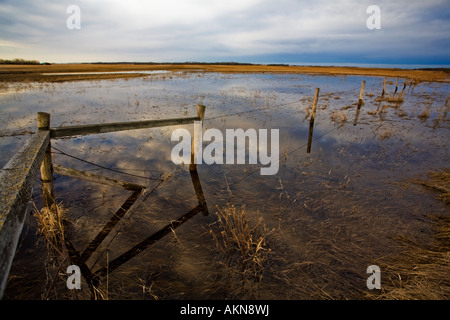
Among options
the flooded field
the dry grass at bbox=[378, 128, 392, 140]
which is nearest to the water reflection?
the flooded field

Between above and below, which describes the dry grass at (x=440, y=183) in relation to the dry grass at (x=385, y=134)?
below

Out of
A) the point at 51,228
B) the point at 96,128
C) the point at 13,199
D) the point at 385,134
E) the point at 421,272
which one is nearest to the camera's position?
the point at 13,199

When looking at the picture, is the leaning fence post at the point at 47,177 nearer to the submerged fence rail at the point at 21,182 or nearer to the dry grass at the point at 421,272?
the submerged fence rail at the point at 21,182

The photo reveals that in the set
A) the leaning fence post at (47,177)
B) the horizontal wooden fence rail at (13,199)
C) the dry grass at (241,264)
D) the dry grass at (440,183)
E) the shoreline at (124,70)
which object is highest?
the shoreline at (124,70)

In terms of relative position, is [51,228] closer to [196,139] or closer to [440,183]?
[196,139]

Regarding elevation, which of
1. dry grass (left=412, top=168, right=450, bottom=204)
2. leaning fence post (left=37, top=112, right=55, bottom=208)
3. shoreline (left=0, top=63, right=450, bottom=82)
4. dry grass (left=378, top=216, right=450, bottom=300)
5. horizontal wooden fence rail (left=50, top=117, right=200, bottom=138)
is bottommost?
dry grass (left=378, top=216, right=450, bottom=300)

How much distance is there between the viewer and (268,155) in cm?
909

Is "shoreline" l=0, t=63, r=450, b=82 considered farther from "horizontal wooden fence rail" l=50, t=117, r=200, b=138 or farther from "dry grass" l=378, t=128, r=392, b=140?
"dry grass" l=378, t=128, r=392, b=140

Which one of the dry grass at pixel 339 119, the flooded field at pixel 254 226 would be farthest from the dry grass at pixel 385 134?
the dry grass at pixel 339 119

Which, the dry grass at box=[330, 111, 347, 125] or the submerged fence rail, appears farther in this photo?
the dry grass at box=[330, 111, 347, 125]

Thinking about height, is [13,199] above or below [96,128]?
below

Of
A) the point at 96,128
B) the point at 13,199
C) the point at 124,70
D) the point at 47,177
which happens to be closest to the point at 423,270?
the point at 13,199
